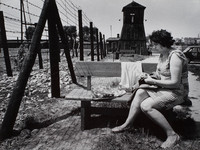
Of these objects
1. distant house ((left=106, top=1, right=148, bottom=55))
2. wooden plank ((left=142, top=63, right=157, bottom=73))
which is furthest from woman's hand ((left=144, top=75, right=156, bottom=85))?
distant house ((left=106, top=1, right=148, bottom=55))

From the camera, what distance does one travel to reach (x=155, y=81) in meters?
→ 3.29

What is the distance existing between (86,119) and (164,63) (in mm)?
1645

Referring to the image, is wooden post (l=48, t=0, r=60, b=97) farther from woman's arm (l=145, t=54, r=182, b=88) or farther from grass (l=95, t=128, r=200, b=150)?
woman's arm (l=145, t=54, r=182, b=88)

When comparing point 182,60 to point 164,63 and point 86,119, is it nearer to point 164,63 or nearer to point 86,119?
point 164,63

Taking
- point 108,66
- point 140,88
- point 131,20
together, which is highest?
point 131,20

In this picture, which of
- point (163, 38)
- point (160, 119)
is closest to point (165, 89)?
point (160, 119)

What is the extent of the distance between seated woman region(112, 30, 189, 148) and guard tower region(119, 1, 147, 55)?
3360cm

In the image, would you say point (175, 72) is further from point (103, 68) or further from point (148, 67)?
point (103, 68)

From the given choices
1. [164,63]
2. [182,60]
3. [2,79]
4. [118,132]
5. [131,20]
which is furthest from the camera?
[131,20]

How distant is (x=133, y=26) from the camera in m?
36.8

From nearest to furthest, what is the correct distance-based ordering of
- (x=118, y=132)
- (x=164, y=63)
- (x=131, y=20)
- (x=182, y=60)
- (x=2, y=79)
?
(x=182, y=60), (x=164, y=63), (x=118, y=132), (x=2, y=79), (x=131, y=20)

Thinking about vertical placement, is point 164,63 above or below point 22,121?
above

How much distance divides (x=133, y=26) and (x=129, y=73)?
34.1m

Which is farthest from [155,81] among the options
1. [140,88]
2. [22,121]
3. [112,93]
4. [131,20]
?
[131,20]
